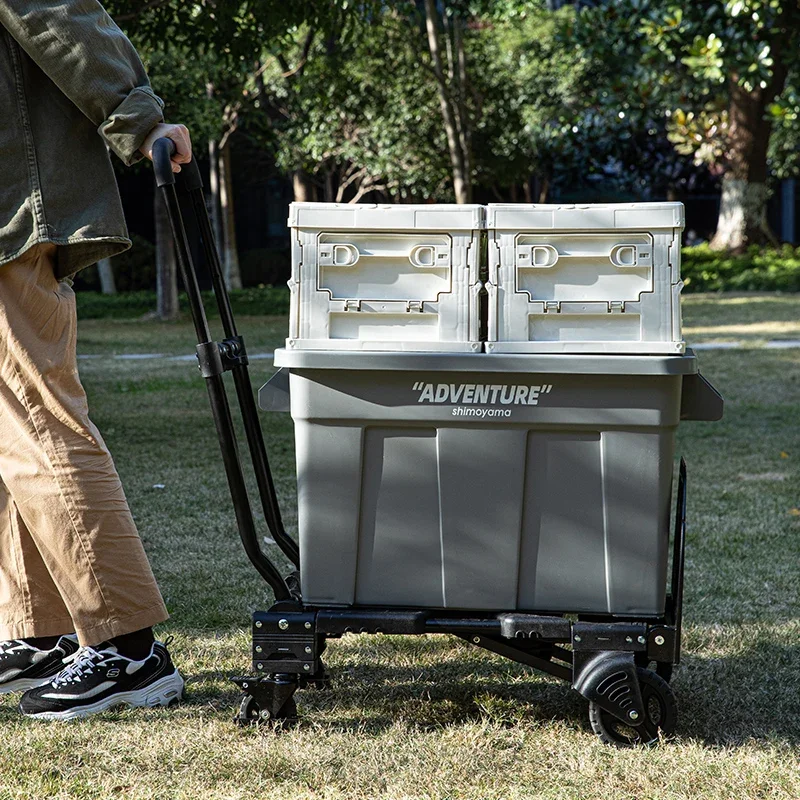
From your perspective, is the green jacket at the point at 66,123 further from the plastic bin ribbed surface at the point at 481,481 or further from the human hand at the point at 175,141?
the plastic bin ribbed surface at the point at 481,481

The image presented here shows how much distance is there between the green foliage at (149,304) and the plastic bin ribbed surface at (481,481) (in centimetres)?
1562

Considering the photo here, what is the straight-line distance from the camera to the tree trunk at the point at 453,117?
16.2 metres

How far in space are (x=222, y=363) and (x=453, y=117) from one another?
15.3 metres

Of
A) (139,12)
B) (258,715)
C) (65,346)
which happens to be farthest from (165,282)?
(258,715)

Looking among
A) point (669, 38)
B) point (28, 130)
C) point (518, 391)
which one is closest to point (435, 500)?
point (518, 391)

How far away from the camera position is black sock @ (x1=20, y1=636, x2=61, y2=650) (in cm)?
313

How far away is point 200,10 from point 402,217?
4.86 metres

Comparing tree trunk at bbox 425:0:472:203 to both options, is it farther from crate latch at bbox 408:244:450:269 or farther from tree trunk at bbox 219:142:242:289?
crate latch at bbox 408:244:450:269

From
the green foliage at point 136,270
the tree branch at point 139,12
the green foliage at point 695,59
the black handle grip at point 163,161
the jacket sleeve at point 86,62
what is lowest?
the green foliage at point 136,270

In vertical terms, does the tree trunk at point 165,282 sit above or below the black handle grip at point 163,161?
below

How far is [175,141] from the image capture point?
271cm

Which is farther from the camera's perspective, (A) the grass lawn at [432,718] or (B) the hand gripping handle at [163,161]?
(B) the hand gripping handle at [163,161]

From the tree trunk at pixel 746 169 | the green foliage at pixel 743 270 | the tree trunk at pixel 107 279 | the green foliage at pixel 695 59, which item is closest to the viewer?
the green foliage at pixel 695 59

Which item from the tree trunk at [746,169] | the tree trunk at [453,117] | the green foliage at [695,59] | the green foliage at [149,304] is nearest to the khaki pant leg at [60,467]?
the green foliage at [695,59]
